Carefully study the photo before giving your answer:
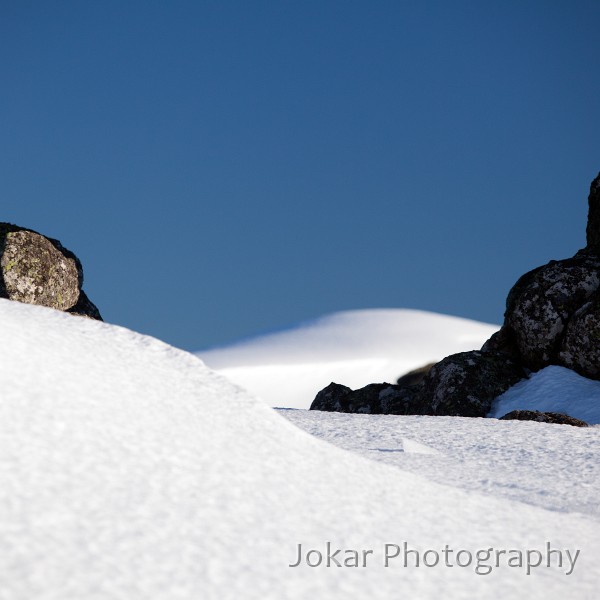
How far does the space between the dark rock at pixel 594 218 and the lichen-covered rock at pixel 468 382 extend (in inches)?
157

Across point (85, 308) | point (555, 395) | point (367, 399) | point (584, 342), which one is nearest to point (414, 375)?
point (367, 399)

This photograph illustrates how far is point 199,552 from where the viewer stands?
4699 mm

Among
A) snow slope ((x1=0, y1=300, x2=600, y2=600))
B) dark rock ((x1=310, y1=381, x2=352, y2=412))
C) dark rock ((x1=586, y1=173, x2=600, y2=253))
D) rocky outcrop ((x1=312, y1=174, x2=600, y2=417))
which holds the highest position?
dark rock ((x1=586, y1=173, x2=600, y2=253))

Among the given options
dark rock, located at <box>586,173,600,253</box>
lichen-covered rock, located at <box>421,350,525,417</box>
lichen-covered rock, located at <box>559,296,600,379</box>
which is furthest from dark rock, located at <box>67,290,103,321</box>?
dark rock, located at <box>586,173,600,253</box>

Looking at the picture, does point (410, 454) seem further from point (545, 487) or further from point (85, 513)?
point (85, 513)

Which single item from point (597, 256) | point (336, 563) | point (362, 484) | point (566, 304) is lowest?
point (336, 563)

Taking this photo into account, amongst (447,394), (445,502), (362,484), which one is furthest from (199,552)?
(447,394)

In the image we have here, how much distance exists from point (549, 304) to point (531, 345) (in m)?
0.98

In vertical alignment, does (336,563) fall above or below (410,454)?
below

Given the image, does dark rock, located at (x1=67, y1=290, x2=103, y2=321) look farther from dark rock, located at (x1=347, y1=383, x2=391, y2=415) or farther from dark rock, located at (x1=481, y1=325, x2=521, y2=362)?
dark rock, located at (x1=481, y1=325, x2=521, y2=362)

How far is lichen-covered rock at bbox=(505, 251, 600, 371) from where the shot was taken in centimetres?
1728

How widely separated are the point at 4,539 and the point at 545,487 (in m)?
5.36

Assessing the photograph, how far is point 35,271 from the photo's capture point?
17.0 metres

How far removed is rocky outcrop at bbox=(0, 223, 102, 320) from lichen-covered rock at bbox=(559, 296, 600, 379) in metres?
10.5
